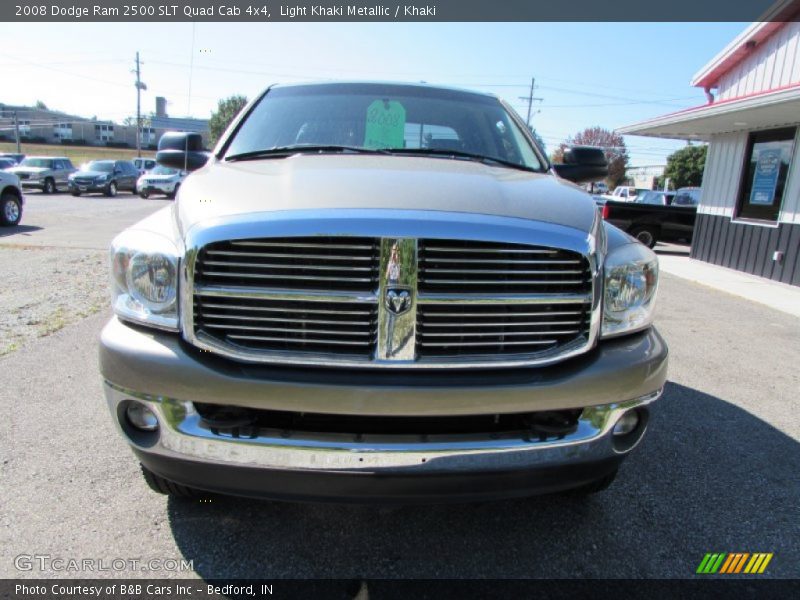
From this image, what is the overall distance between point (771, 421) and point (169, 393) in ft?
12.0

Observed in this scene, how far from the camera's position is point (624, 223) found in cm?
1374

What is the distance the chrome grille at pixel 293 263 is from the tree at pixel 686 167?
56691 millimetres

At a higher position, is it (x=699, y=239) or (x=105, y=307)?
(x=699, y=239)

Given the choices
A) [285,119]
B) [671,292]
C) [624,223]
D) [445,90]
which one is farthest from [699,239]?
[285,119]

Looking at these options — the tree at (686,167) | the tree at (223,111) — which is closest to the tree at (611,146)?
the tree at (686,167)

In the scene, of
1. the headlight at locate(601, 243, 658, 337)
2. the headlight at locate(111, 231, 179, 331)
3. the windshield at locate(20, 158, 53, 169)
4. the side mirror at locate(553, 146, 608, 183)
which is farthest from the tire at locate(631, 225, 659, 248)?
the windshield at locate(20, 158, 53, 169)

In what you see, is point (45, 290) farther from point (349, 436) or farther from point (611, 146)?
point (611, 146)

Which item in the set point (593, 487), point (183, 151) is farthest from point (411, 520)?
point (183, 151)

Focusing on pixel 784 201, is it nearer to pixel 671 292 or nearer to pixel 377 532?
pixel 671 292

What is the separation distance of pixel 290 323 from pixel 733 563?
6.45 feet

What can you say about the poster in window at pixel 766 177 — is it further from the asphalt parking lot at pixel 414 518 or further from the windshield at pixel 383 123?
the windshield at pixel 383 123

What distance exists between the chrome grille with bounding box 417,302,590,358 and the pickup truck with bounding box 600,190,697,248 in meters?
12.8

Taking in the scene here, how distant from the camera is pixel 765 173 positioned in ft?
32.9

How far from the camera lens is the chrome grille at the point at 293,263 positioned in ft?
5.60
